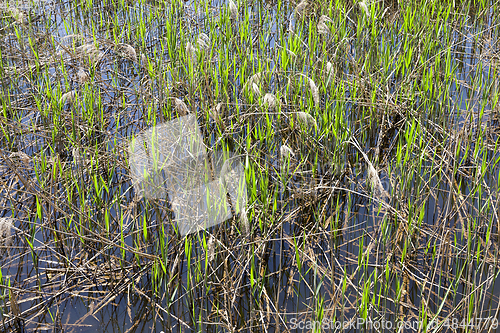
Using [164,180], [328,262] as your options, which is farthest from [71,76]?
[328,262]

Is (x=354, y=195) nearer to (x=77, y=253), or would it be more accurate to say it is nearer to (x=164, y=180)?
(x=164, y=180)

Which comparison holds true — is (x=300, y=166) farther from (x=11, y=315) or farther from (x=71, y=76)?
(x=71, y=76)

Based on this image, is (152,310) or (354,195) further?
(354,195)

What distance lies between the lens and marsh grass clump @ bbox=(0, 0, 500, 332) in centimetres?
157

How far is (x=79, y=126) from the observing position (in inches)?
96.7

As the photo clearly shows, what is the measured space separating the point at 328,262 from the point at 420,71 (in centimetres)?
171

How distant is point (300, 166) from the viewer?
2.22 meters

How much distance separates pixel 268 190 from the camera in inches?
80.0

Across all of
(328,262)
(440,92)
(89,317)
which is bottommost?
(89,317)

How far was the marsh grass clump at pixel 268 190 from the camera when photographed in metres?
1.57

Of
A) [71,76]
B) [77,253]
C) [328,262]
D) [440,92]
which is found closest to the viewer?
[328,262]

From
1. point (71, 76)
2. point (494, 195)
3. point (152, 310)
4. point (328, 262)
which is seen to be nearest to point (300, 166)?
point (328, 262)

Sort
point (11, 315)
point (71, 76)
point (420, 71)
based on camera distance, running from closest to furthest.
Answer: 1. point (11, 315)
2. point (420, 71)
3. point (71, 76)

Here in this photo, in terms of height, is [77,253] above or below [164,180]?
below
